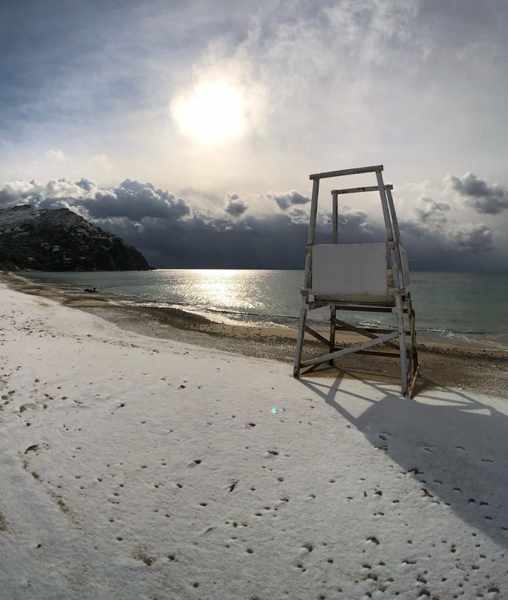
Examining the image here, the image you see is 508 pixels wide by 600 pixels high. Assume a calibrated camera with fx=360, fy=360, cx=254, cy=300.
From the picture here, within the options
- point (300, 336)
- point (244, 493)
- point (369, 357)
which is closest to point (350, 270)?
point (300, 336)

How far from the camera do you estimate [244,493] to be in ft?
14.5

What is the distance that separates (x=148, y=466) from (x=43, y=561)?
1643 mm

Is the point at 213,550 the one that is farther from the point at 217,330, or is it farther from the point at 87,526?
the point at 217,330

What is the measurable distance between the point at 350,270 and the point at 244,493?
557 cm

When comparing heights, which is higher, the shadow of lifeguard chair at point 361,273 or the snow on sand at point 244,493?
the shadow of lifeguard chair at point 361,273

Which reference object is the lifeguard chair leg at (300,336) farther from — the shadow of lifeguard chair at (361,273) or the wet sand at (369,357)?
the wet sand at (369,357)

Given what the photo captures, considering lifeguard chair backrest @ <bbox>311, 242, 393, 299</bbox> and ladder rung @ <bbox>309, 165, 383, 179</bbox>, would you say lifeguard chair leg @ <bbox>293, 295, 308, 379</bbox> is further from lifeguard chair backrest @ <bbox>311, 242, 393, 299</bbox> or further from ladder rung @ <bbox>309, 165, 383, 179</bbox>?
ladder rung @ <bbox>309, 165, 383, 179</bbox>

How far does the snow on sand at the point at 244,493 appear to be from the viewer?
3283mm

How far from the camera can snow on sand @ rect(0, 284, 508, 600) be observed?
328 centimetres

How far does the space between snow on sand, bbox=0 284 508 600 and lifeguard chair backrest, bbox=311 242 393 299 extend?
2.42m

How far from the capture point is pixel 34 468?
188 inches

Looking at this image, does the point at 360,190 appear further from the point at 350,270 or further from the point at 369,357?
the point at 369,357

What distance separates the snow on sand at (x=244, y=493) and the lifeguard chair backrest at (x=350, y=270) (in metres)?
2.42

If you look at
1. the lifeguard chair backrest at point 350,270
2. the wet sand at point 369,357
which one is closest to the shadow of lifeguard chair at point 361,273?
the lifeguard chair backrest at point 350,270
